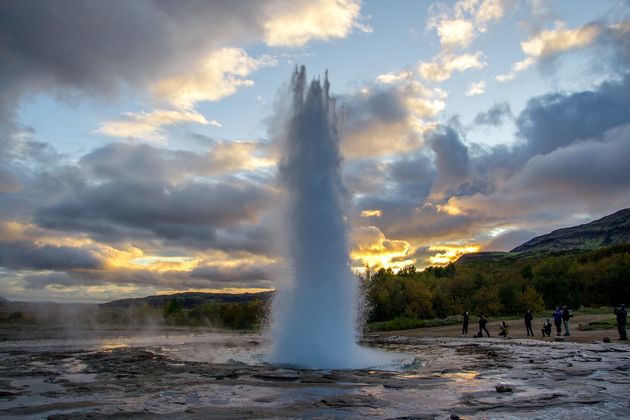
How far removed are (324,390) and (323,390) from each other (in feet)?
0.09

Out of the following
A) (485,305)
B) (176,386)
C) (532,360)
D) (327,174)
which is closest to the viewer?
Result: (176,386)

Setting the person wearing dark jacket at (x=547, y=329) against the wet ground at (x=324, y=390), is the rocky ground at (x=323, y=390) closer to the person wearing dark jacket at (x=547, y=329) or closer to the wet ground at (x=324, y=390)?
the wet ground at (x=324, y=390)

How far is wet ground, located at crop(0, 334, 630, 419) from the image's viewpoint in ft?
31.4

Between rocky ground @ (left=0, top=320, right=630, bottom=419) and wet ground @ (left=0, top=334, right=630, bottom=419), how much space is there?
27mm

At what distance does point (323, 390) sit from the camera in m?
12.2

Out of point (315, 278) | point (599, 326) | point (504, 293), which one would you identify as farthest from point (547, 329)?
point (504, 293)

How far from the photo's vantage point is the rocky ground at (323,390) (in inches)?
377

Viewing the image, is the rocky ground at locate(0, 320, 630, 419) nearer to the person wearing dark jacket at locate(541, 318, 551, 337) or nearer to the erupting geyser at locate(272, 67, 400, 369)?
the erupting geyser at locate(272, 67, 400, 369)

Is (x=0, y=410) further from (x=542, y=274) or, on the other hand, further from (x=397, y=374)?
(x=542, y=274)

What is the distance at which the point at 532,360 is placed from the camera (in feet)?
61.1

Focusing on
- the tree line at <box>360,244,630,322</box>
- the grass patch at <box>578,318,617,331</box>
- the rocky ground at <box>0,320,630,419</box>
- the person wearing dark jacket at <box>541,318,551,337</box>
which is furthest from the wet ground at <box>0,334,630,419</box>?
the tree line at <box>360,244,630,322</box>

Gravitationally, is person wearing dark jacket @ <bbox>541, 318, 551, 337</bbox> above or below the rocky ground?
below

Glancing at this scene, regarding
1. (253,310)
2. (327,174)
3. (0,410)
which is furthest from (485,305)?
(0,410)

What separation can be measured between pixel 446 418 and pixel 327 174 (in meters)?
13.0
